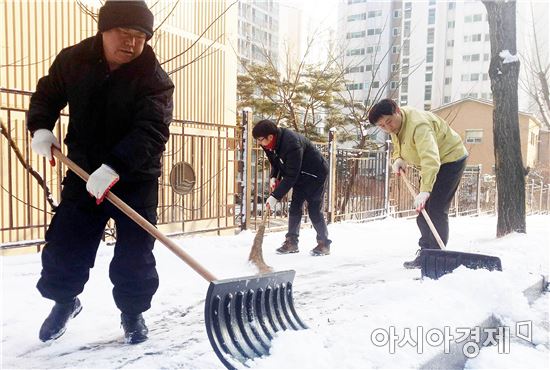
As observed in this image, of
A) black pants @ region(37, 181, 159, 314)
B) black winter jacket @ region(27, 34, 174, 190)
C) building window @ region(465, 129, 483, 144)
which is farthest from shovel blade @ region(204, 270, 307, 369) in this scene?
building window @ region(465, 129, 483, 144)

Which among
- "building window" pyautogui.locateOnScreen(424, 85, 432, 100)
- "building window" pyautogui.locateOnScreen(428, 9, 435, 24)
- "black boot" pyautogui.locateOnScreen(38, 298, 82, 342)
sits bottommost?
"black boot" pyautogui.locateOnScreen(38, 298, 82, 342)

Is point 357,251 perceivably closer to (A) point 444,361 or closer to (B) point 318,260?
(B) point 318,260

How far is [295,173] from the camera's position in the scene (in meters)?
4.47

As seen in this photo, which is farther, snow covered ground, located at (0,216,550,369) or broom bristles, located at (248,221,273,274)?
broom bristles, located at (248,221,273,274)

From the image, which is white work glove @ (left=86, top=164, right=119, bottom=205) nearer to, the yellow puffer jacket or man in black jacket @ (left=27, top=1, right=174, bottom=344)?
man in black jacket @ (left=27, top=1, right=174, bottom=344)

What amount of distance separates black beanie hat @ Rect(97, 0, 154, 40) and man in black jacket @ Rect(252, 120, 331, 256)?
7.87 ft

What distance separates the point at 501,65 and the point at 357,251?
3.45m

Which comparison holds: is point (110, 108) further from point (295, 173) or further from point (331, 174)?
point (331, 174)

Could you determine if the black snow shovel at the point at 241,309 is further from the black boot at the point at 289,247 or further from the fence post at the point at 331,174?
the fence post at the point at 331,174

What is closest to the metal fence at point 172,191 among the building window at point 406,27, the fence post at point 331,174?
the fence post at point 331,174

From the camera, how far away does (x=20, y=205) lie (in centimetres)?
621

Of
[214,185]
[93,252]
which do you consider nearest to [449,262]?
[93,252]

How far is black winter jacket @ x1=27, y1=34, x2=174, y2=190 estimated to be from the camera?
2002 mm

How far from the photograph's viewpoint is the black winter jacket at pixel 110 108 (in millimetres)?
2002
